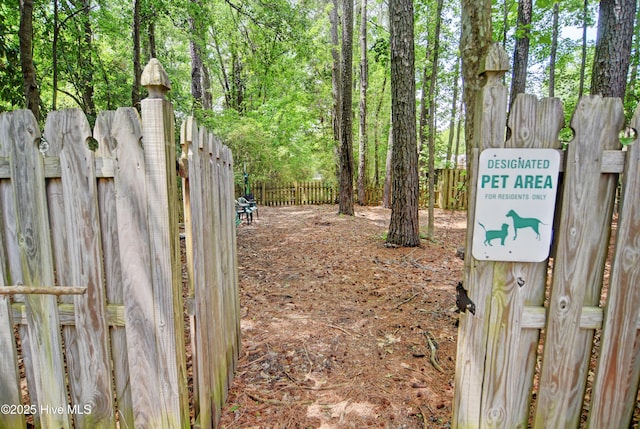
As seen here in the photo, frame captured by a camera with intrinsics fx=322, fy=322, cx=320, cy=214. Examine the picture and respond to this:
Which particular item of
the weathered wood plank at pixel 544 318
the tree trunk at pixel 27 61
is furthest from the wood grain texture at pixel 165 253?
the tree trunk at pixel 27 61

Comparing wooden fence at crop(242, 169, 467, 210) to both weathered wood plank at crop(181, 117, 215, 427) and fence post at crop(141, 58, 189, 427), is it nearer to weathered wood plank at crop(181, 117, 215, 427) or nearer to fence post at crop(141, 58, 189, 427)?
weathered wood plank at crop(181, 117, 215, 427)

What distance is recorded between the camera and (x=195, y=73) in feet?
37.7

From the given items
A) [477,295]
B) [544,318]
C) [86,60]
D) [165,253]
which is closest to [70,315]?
[165,253]

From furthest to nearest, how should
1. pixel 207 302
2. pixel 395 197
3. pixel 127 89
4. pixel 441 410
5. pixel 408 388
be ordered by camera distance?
1. pixel 127 89
2. pixel 395 197
3. pixel 408 388
4. pixel 441 410
5. pixel 207 302

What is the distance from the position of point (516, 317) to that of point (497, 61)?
3.81 feet

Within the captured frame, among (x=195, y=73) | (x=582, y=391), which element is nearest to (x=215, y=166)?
(x=582, y=391)

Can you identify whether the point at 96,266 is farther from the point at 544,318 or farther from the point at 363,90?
the point at 363,90

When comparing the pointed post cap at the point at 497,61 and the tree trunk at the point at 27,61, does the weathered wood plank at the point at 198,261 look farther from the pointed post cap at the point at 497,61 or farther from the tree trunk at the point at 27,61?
the tree trunk at the point at 27,61

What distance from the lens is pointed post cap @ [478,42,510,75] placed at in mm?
1382

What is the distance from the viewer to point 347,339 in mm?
2990

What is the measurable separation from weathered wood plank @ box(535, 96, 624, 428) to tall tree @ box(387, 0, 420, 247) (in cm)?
442

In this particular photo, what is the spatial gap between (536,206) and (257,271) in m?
4.30

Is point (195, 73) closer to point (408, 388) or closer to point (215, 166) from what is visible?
point (215, 166)

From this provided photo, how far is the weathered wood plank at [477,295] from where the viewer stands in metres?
1.41
